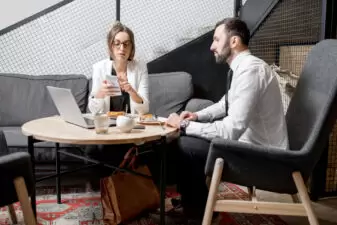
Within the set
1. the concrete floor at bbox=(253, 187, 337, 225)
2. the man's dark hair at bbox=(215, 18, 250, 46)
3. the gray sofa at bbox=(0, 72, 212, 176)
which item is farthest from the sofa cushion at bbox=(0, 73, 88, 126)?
the concrete floor at bbox=(253, 187, 337, 225)

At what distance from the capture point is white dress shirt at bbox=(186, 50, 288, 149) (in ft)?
5.84

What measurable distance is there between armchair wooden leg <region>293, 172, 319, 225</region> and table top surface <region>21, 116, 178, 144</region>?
0.63 meters

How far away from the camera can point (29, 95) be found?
3.02m

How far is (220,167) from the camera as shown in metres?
1.54

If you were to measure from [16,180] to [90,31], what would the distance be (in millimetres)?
2185

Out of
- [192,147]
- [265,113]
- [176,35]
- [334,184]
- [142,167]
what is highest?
[176,35]

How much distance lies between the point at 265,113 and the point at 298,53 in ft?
3.60

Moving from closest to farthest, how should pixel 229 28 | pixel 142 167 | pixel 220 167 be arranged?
pixel 220 167 < pixel 229 28 < pixel 142 167

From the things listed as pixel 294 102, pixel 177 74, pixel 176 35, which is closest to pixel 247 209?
pixel 294 102

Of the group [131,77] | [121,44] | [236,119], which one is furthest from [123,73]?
[236,119]

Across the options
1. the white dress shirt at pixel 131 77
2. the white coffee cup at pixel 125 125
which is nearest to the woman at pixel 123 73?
the white dress shirt at pixel 131 77

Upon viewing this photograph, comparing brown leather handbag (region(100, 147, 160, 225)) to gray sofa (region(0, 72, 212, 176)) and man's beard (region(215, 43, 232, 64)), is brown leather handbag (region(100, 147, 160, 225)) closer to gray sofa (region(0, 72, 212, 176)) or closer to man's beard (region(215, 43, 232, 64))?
man's beard (region(215, 43, 232, 64))

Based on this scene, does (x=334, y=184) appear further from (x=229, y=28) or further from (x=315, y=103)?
(x=229, y=28)

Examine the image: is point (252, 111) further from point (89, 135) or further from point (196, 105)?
point (196, 105)
